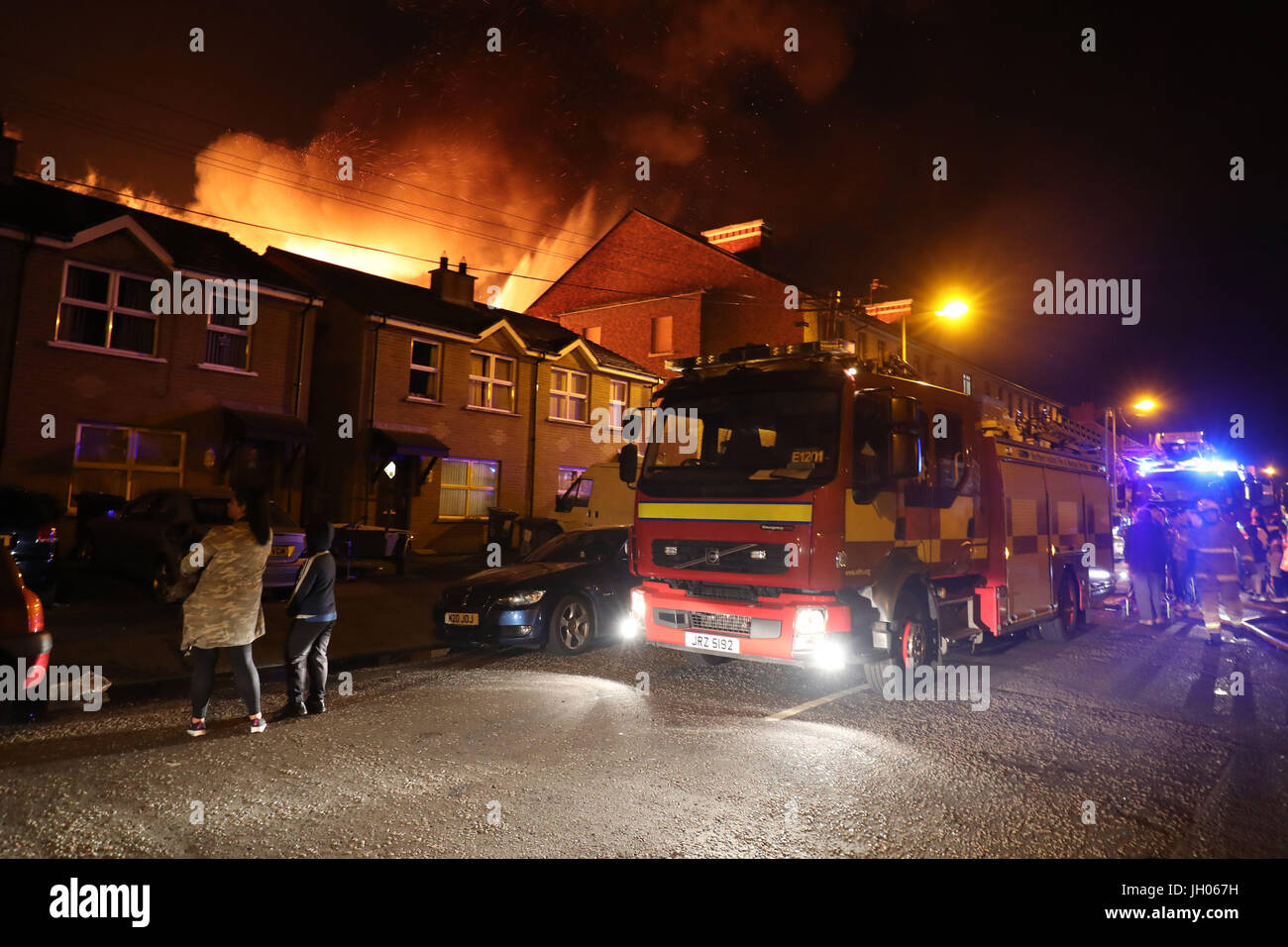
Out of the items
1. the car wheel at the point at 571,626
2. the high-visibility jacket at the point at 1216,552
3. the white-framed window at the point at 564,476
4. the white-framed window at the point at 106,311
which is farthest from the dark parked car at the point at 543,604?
the white-framed window at the point at 564,476

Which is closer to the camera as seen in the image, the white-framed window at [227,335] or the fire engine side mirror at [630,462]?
the fire engine side mirror at [630,462]

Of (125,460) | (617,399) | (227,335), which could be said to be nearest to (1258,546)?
(617,399)

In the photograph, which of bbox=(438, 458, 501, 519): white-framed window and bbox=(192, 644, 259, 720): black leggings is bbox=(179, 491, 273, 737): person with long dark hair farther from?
bbox=(438, 458, 501, 519): white-framed window

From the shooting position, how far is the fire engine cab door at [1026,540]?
29.2 ft

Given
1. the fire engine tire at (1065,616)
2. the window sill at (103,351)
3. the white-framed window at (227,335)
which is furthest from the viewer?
the white-framed window at (227,335)

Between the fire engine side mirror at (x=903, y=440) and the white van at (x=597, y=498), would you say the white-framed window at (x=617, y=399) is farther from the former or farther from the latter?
the fire engine side mirror at (x=903, y=440)

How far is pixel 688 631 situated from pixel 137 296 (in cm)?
1662

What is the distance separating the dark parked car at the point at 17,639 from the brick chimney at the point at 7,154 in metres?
18.7

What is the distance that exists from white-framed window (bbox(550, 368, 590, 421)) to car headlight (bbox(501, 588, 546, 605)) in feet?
57.5

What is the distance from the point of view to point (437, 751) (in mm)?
5191

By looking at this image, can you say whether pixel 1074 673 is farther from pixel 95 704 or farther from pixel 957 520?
pixel 95 704

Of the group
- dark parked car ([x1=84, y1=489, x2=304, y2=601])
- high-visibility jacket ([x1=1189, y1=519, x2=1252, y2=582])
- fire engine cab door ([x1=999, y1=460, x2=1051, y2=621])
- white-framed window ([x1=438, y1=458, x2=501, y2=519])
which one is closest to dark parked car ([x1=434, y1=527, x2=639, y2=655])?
dark parked car ([x1=84, y1=489, x2=304, y2=601])

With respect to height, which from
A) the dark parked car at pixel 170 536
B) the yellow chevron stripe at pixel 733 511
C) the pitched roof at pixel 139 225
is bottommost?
the dark parked car at pixel 170 536
